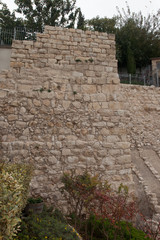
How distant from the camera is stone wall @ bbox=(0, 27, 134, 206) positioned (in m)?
4.73

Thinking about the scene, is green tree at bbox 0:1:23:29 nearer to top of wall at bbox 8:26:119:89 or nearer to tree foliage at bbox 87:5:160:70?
tree foliage at bbox 87:5:160:70

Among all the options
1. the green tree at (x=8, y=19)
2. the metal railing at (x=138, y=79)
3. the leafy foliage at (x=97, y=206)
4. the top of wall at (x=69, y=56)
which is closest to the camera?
the leafy foliage at (x=97, y=206)

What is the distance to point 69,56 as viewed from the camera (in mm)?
5398

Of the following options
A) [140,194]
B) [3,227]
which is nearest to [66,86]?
[3,227]

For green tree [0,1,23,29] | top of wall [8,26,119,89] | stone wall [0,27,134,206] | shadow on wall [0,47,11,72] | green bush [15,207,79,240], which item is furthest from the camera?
green tree [0,1,23,29]

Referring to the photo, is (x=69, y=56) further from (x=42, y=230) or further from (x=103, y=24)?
(x=103, y=24)

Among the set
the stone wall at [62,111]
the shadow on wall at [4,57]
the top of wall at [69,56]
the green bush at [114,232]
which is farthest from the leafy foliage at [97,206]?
the shadow on wall at [4,57]

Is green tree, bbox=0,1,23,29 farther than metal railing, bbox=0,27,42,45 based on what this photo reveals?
Yes

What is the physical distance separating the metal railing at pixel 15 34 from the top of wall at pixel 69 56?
1.31 metres

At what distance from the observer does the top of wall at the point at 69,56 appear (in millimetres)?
5135

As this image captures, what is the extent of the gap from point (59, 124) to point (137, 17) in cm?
2334

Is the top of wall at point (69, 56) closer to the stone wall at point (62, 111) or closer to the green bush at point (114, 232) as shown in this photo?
the stone wall at point (62, 111)

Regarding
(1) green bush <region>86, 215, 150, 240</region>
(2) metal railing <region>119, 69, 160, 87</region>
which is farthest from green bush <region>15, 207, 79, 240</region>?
(2) metal railing <region>119, 69, 160, 87</region>

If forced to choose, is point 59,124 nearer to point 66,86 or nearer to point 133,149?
point 66,86
